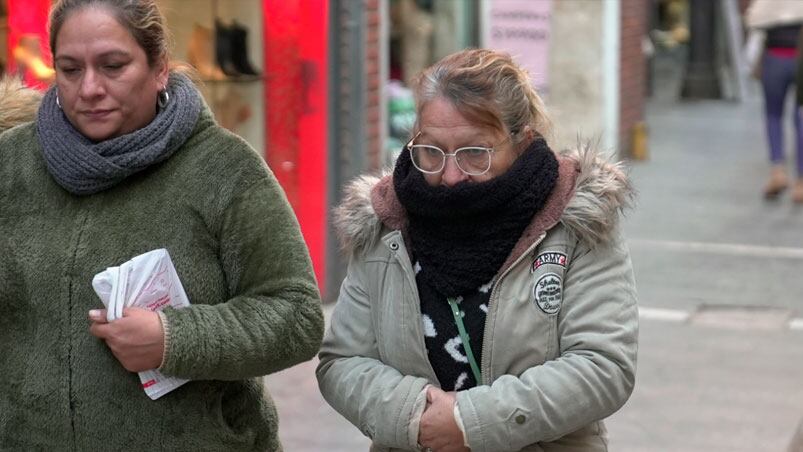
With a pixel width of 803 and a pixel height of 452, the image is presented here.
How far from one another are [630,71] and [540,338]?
1080 centimetres

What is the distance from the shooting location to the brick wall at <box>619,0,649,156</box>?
12.9 m

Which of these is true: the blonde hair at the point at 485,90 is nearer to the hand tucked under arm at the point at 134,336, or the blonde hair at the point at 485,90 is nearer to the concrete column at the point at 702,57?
the hand tucked under arm at the point at 134,336

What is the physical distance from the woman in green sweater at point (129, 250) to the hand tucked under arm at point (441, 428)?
0.26 m

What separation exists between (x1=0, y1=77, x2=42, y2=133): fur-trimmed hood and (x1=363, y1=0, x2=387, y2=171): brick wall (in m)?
4.45

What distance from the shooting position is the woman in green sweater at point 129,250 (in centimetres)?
271

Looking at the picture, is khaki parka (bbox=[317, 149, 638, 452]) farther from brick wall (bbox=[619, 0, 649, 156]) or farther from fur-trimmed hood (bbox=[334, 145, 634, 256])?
brick wall (bbox=[619, 0, 649, 156])

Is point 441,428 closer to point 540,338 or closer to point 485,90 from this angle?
point 540,338

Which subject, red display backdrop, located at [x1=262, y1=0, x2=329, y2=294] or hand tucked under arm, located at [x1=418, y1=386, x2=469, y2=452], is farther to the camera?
red display backdrop, located at [x1=262, y1=0, x2=329, y2=294]

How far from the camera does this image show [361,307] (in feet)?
9.73

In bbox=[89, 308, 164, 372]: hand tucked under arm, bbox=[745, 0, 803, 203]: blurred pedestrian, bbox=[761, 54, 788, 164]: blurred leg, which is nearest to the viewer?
bbox=[89, 308, 164, 372]: hand tucked under arm

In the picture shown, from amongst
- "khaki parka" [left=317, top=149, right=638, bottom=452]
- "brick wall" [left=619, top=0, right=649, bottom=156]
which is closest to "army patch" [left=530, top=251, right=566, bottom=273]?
"khaki parka" [left=317, top=149, right=638, bottom=452]

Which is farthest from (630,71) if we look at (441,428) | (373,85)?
(441,428)

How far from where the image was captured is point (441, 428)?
9.01 feet

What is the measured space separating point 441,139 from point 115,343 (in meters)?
0.72
